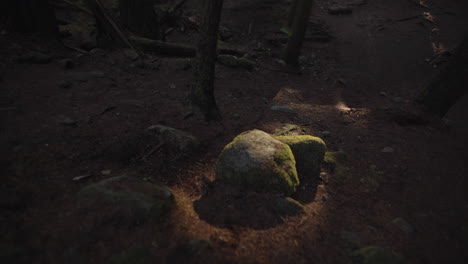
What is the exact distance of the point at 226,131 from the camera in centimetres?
437

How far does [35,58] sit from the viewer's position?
556 cm

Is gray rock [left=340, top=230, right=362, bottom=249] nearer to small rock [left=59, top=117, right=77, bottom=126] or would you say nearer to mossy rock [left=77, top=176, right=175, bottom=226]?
mossy rock [left=77, top=176, right=175, bottom=226]

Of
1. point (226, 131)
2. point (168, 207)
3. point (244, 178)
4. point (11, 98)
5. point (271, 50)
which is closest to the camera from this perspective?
point (168, 207)

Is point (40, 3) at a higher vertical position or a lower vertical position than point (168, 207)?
higher

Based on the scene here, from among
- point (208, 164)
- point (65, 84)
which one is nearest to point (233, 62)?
point (65, 84)

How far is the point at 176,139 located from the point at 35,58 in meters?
4.69

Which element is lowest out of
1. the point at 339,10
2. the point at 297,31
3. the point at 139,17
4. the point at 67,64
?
the point at 67,64

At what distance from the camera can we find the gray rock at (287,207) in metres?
2.65

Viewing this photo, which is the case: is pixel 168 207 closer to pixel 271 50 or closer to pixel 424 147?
pixel 424 147

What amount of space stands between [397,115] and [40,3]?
30.0 ft

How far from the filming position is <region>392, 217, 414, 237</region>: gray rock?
8.50 feet

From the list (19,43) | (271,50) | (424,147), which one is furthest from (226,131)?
(271,50)

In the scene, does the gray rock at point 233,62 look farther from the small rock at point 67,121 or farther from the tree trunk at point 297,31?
the small rock at point 67,121

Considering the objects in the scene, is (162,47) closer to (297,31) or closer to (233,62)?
(233,62)
